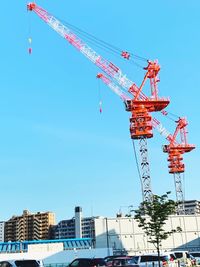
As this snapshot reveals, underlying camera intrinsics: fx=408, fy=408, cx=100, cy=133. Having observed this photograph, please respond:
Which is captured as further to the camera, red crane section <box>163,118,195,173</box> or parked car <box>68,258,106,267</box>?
red crane section <box>163,118,195,173</box>

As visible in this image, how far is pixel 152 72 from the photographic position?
95.1 m

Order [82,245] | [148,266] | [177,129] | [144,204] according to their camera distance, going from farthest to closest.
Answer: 1. [177,129]
2. [82,245]
3. [144,204]
4. [148,266]

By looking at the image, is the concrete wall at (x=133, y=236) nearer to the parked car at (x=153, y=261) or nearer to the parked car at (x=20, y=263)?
the parked car at (x=153, y=261)

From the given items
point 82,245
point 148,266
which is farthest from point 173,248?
point 148,266

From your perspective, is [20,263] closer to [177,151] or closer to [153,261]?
[153,261]

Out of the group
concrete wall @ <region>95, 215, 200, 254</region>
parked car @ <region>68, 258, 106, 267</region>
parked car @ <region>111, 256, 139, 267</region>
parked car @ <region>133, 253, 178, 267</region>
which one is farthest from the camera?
concrete wall @ <region>95, 215, 200, 254</region>

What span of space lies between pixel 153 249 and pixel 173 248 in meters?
4.27

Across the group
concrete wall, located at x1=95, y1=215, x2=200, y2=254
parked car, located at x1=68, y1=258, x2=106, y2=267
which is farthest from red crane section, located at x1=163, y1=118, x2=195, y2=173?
parked car, located at x1=68, y1=258, x2=106, y2=267

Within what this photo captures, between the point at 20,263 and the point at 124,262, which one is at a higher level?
the point at 20,263

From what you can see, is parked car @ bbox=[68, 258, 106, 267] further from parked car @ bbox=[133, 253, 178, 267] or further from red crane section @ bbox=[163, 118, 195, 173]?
red crane section @ bbox=[163, 118, 195, 173]

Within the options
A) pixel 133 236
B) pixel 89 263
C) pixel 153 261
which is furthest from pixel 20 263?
pixel 133 236

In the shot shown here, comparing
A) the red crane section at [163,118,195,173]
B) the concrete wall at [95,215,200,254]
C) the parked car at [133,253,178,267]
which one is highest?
the red crane section at [163,118,195,173]

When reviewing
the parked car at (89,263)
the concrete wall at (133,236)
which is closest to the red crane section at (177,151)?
the concrete wall at (133,236)

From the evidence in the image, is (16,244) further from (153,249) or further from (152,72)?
(152,72)
